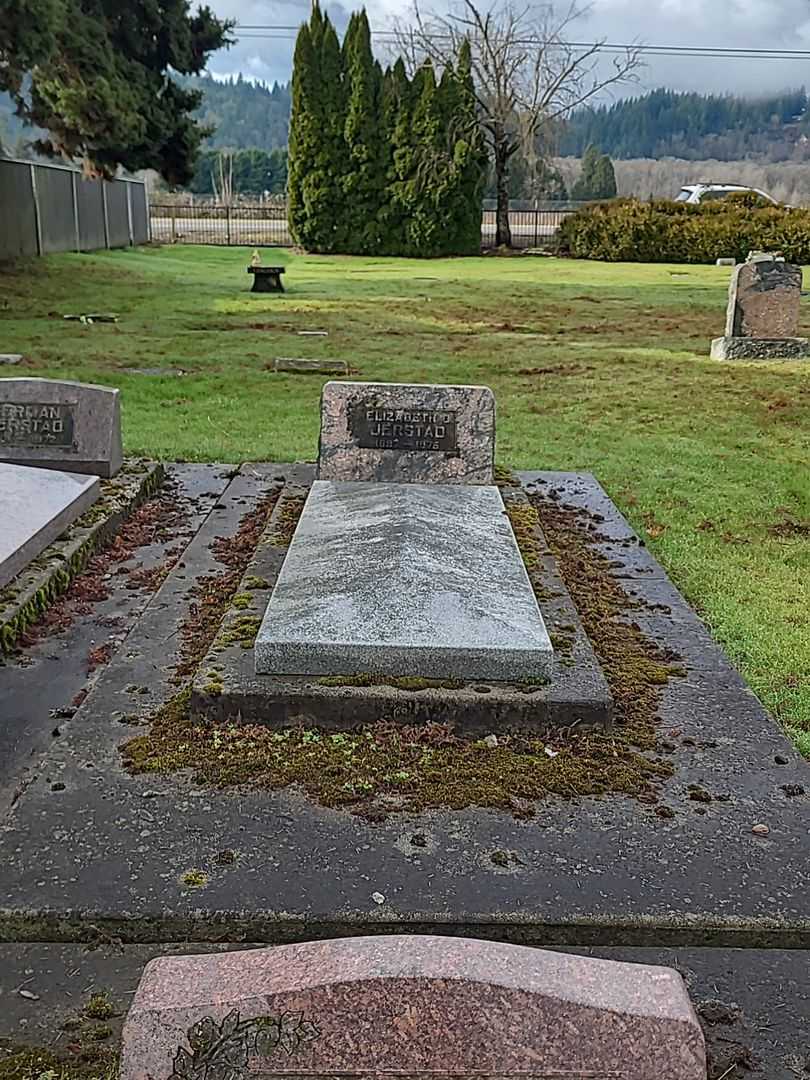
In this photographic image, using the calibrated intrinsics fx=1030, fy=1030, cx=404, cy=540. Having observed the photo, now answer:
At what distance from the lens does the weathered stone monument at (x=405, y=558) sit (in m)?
3.35

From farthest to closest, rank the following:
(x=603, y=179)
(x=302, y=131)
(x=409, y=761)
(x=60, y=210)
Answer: (x=603, y=179) < (x=302, y=131) < (x=60, y=210) < (x=409, y=761)

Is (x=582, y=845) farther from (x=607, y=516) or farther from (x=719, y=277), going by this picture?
(x=719, y=277)

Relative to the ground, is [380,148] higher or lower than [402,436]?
higher

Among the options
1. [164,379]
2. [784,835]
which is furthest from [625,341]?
[784,835]

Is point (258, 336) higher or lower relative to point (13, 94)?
lower

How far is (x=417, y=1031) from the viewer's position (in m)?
1.40

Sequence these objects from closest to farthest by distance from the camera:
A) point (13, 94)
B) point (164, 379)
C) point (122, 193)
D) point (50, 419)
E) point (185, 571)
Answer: point (185, 571)
point (50, 419)
point (164, 379)
point (13, 94)
point (122, 193)

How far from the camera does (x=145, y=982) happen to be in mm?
1495

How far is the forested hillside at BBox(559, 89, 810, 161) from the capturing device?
13225 cm

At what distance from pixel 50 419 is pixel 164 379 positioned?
415 centimetres

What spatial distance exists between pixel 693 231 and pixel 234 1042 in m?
29.5

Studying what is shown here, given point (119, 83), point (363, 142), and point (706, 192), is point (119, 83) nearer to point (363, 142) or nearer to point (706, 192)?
point (363, 142)

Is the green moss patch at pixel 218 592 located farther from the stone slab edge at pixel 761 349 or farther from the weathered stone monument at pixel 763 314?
the weathered stone monument at pixel 763 314

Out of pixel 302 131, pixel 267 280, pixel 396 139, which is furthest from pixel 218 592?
pixel 302 131
